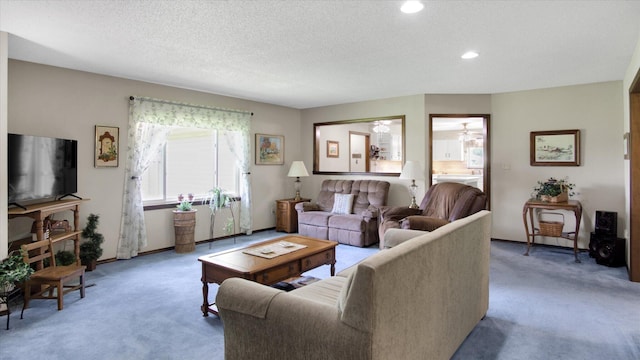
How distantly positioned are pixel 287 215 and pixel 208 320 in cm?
368

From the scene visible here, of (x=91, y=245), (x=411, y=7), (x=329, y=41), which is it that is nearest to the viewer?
(x=411, y=7)

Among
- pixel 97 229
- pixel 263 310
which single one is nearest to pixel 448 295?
pixel 263 310

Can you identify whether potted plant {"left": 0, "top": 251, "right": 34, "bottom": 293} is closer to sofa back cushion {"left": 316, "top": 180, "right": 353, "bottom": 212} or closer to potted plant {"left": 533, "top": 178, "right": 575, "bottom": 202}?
sofa back cushion {"left": 316, "top": 180, "right": 353, "bottom": 212}

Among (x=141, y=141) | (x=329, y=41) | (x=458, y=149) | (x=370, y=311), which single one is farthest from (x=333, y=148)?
(x=370, y=311)

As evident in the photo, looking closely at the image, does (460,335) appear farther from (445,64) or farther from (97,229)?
(97,229)

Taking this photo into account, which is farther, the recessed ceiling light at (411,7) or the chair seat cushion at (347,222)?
the chair seat cushion at (347,222)

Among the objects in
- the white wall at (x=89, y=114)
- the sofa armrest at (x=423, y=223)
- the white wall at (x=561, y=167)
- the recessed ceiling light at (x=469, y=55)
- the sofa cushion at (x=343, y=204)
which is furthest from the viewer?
the sofa cushion at (x=343, y=204)

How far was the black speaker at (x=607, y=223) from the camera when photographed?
4410mm

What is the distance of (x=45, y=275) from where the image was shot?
309 centimetres

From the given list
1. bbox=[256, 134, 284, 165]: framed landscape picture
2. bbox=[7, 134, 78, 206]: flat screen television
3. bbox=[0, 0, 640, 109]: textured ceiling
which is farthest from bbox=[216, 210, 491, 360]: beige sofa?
bbox=[256, 134, 284, 165]: framed landscape picture

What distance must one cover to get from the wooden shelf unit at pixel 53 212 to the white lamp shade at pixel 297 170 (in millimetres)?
3391

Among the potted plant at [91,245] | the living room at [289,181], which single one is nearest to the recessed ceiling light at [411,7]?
the living room at [289,181]

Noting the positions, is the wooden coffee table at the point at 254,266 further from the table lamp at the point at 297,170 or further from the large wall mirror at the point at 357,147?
the large wall mirror at the point at 357,147

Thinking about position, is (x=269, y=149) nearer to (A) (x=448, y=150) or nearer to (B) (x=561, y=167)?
(B) (x=561, y=167)
